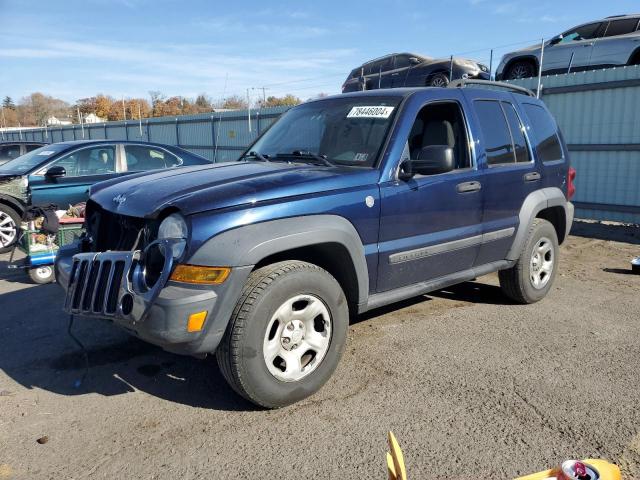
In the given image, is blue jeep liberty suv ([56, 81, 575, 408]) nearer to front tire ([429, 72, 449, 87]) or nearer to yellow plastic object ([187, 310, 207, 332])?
yellow plastic object ([187, 310, 207, 332])

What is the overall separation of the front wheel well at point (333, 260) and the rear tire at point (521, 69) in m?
11.4

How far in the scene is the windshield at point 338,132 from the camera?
3828 millimetres

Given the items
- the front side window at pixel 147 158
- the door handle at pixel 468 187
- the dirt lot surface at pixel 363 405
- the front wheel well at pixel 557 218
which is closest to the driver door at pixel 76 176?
the front side window at pixel 147 158

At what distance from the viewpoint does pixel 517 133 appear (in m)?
4.82

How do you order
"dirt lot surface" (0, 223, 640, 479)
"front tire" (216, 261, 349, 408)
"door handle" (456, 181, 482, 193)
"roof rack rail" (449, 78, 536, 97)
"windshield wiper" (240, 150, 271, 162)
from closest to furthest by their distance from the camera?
"dirt lot surface" (0, 223, 640, 479)
"front tire" (216, 261, 349, 408)
"door handle" (456, 181, 482, 193)
"windshield wiper" (240, 150, 271, 162)
"roof rack rail" (449, 78, 536, 97)

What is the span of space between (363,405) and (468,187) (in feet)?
6.26

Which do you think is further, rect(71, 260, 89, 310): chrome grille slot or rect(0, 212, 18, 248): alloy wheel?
rect(0, 212, 18, 248): alloy wheel

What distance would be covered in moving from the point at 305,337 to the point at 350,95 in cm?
211

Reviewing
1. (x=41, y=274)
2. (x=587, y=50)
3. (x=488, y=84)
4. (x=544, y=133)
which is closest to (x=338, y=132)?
(x=488, y=84)

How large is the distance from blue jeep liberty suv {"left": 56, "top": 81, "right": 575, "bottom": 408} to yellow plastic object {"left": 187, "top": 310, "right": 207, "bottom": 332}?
0.04ft

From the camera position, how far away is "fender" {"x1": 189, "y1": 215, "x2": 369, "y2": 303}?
9.30ft

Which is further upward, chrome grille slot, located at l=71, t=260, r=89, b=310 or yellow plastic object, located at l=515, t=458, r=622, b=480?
chrome grille slot, located at l=71, t=260, r=89, b=310

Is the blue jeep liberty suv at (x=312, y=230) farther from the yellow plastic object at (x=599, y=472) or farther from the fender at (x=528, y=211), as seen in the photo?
the yellow plastic object at (x=599, y=472)

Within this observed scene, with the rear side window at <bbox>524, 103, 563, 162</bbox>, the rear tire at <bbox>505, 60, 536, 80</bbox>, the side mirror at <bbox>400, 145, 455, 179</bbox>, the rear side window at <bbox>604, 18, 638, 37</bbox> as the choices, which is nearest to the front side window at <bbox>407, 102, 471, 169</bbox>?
the side mirror at <bbox>400, 145, 455, 179</bbox>
